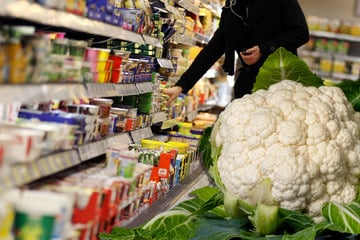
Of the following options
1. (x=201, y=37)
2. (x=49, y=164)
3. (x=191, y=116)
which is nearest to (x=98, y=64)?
(x=49, y=164)

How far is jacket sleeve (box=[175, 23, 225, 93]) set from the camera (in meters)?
3.72

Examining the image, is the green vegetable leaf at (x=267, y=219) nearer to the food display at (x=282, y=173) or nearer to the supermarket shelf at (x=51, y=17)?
the food display at (x=282, y=173)

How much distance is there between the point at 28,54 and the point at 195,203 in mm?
1045

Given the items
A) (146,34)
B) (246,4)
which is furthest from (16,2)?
(246,4)

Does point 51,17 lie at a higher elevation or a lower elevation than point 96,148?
higher

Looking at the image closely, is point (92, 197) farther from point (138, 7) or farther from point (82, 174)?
point (138, 7)

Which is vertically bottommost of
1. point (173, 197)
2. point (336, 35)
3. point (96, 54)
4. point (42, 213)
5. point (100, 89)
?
point (173, 197)

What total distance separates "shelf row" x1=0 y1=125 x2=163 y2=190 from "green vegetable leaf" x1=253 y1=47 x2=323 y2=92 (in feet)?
2.07

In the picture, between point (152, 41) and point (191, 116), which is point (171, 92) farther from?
point (191, 116)

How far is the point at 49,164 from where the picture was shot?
1.76 meters

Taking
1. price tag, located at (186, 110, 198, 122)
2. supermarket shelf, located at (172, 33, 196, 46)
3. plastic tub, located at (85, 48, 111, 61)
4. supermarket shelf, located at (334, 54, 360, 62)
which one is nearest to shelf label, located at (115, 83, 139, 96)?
plastic tub, located at (85, 48, 111, 61)

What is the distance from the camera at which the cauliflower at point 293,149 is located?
2.12 metres

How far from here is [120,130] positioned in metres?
2.75

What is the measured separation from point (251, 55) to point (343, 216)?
1.79 meters
